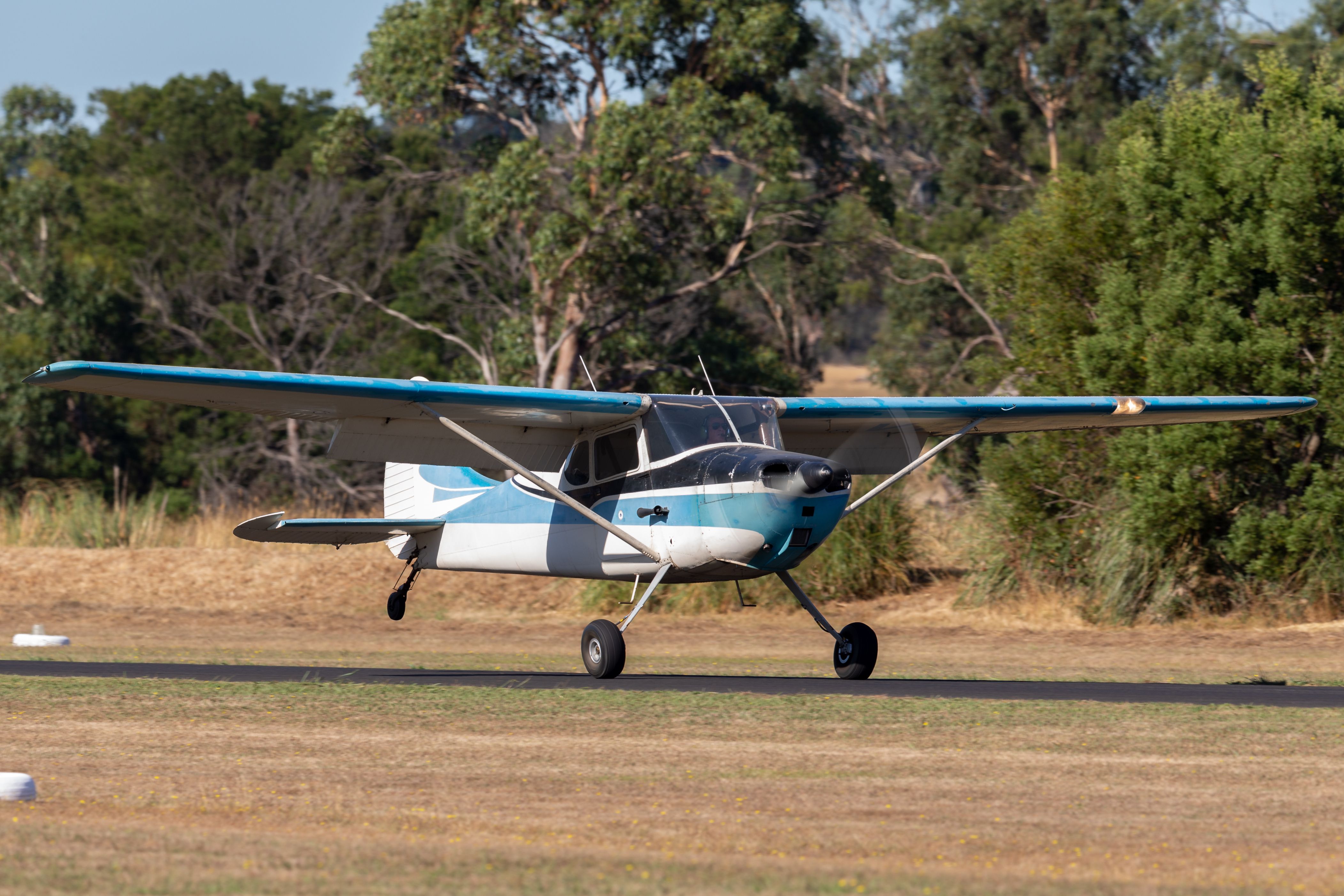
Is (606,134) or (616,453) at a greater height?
(606,134)

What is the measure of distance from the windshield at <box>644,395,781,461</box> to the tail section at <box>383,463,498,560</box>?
349 cm

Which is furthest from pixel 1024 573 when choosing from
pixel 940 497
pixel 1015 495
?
pixel 940 497

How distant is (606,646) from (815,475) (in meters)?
2.86

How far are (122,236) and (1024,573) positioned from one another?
106 ft

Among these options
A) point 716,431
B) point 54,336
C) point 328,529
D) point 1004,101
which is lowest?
point 328,529

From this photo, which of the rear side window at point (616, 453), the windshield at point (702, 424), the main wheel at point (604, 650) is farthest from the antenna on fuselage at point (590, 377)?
the main wheel at point (604, 650)

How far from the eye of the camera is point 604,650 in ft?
50.9

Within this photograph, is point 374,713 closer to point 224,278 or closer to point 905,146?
point 224,278

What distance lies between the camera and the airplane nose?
46.3ft

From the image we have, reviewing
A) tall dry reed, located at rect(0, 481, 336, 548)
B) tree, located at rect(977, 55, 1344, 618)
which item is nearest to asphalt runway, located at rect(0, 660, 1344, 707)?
tree, located at rect(977, 55, 1344, 618)

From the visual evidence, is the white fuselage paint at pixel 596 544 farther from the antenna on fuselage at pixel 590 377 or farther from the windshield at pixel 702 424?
the antenna on fuselage at pixel 590 377

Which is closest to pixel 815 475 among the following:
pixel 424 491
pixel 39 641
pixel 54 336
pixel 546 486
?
pixel 546 486

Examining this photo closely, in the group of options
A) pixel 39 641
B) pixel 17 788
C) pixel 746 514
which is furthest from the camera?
pixel 39 641

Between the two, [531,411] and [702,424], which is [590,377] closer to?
[531,411]
